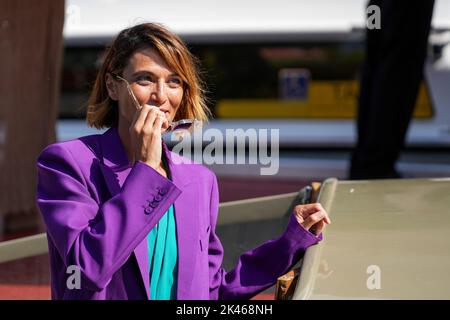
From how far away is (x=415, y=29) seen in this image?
5004mm

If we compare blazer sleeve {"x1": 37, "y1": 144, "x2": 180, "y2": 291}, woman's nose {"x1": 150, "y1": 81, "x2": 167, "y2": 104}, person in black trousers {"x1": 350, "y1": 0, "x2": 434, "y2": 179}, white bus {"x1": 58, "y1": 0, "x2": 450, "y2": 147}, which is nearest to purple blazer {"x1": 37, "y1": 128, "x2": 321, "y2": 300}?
blazer sleeve {"x1": 37, "y1": 144, "x2": 180, "y2": 291}

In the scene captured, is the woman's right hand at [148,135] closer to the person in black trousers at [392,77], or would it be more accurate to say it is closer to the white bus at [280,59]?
the person in black trousers at [392,77]

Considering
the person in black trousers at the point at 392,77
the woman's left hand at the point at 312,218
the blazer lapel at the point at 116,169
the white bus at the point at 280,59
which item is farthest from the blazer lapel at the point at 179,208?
the white bus at the point at 280,59

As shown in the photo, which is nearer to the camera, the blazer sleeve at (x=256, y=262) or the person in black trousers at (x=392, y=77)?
the blazer sleeve at (x=256, y=262)

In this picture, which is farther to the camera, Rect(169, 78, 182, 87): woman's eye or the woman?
Rect(169, 78, 182, 87): woman's eye

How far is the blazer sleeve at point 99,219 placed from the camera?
1439mm

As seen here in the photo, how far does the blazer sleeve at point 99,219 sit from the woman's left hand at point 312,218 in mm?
390

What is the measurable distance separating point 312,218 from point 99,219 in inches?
19.1

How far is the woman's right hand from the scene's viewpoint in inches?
59.3

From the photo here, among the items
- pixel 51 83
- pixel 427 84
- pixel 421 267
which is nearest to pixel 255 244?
pixel 421 267

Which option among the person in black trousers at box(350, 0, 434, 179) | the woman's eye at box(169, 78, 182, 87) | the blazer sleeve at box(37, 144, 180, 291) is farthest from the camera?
the person in black trousers at box(350, 0, 434, 179)

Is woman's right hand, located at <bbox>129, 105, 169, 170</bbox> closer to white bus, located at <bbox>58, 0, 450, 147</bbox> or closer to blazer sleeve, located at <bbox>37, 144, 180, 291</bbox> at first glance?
Answer: blazer sleeve, located at <bbox>37, 144, 180, 291</bbox>
